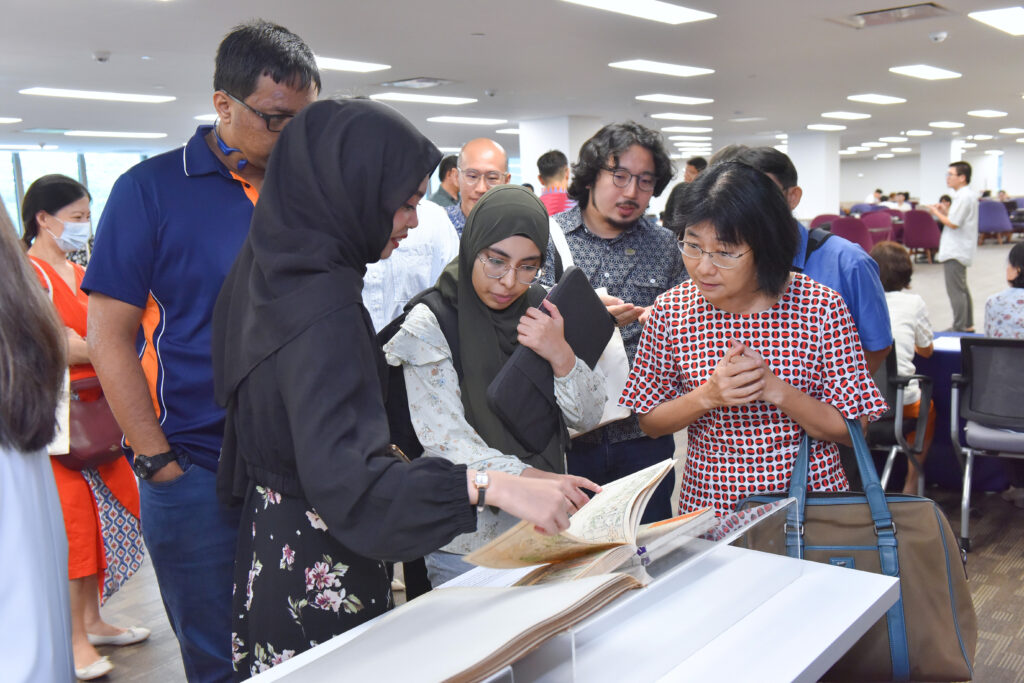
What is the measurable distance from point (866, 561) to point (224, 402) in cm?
108

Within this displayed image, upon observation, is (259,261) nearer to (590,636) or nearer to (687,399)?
(590,636)

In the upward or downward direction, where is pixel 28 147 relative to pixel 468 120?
upward

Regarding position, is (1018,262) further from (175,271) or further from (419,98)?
(419,98)

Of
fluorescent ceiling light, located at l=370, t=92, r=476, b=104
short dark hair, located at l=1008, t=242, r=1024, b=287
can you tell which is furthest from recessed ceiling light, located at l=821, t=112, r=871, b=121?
short dark hair, located at l=1008, t=242, r=1024, b=287

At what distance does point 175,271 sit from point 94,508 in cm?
163

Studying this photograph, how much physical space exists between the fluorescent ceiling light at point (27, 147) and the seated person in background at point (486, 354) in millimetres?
17704

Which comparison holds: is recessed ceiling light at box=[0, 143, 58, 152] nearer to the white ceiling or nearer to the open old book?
the white ceiling

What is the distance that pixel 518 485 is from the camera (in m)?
1.07

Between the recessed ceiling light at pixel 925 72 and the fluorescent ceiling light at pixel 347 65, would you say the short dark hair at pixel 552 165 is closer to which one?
the fluorescent ceiling light at pixel 347 65

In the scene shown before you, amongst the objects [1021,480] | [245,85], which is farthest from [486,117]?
[245,85]

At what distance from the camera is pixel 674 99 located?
13031 millimetres

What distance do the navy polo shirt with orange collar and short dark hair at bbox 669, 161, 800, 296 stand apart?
3.14 feet

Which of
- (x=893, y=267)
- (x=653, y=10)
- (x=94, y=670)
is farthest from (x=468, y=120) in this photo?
(x=94, y=670)

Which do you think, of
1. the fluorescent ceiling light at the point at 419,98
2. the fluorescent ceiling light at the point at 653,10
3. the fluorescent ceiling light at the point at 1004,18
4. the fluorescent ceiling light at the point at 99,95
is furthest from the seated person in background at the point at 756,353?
the fluorescent ceiling light at the point at 99,95
